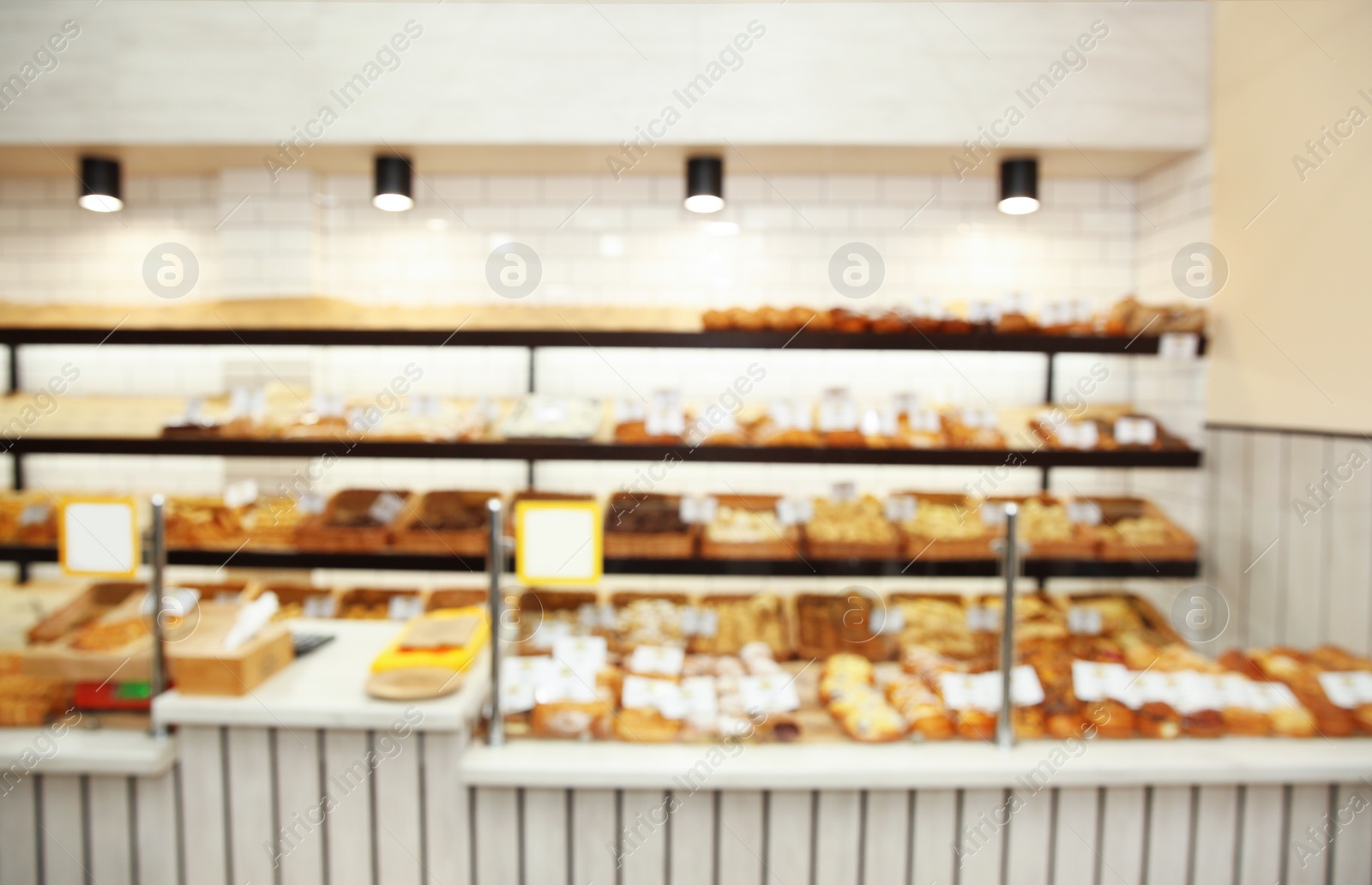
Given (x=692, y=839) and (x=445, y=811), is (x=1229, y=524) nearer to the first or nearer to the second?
(x=692, y=839)

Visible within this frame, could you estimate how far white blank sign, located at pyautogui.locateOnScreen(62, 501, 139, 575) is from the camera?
194 cm

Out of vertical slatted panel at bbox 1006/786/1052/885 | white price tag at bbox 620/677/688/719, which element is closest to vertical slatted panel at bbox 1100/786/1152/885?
vertical slatted panel at bbox 1006/786/1052/885

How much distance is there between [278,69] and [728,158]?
212 centimetres

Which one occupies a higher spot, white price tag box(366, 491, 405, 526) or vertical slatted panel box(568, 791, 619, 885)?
white price tag box(366, 491, 405, 526)

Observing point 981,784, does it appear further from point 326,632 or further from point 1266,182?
point 1266,182

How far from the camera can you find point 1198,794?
Result: 74.1 inches

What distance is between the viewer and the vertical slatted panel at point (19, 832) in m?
1.93

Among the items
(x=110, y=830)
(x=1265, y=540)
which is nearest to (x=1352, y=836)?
(x=1265, y=540)

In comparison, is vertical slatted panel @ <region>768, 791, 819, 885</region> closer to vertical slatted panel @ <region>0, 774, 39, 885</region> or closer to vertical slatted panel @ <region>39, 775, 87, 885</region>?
vertical slatted panel @ <region>39, 775, 87, 885</region>

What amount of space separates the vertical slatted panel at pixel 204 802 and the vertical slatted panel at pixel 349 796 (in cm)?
30

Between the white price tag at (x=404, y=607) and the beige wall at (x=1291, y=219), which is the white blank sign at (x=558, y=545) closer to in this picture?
the white price tag at (x=404, y=607)

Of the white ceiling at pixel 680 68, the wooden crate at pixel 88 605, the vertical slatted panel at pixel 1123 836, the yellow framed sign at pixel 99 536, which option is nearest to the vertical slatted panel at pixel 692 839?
Result: the vertical slatted panel at pixel 1123 836

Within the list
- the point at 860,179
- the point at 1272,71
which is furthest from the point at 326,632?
the point at 1272,71

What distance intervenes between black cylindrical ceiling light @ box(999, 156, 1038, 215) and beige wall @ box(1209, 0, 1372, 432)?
2.48ft
